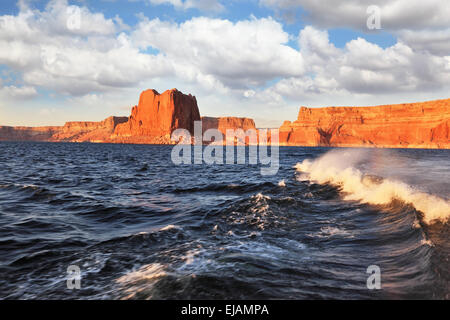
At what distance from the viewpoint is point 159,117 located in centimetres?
17988

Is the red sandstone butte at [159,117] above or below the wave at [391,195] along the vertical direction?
above

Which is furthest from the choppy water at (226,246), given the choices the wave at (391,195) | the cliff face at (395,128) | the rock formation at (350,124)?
the cliff face at (395,128)

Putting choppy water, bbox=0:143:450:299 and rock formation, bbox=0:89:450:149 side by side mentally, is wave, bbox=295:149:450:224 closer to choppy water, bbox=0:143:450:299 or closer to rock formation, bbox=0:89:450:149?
choppy water, bbox=0:143:450:299

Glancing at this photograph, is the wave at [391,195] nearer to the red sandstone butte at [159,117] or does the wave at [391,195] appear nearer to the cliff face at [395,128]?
the red sandstone butte at [159,117]

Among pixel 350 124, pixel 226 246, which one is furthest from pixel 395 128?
pixel 226 246

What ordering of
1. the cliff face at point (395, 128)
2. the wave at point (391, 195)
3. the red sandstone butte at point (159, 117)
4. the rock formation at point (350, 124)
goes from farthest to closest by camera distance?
1. the red sandstone butte at point (159, 117)
2. the rock formation at point (350, 124)
3. the cliff face at point (395, 128)
4. the wave at point (391, 195)

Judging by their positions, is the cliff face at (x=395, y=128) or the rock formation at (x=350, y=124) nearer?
the cliff face at (x=395, y=128)

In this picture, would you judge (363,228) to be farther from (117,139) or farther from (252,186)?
(117,139)

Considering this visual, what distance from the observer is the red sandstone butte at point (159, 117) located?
574 ft

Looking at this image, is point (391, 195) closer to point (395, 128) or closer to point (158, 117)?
point (158, 117)

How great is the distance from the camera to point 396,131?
17288cm
